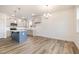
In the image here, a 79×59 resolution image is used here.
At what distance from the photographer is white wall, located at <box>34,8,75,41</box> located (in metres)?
7.97

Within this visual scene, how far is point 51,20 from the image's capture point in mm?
10016

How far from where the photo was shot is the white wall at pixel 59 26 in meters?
7.97

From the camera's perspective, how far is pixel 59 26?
9031mm

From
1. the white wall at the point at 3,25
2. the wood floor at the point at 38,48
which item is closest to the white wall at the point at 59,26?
the wood floor at the point at 38,48

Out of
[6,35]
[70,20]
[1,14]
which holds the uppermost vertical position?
[1,14]

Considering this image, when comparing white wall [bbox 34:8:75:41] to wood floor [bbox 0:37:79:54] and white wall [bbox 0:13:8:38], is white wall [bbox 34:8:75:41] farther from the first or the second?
white wall [bbox 0:13:8:38]

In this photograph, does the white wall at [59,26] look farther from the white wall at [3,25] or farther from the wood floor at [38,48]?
the white wall at [3,25]

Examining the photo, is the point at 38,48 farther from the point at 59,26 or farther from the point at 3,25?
the point at 3,25

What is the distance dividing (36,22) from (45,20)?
1130 mm

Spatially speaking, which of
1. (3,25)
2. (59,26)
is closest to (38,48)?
(59,26)

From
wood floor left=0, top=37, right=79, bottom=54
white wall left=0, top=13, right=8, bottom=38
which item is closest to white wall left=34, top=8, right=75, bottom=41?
wood floor left=0, top=37, right=79, bottom=54
